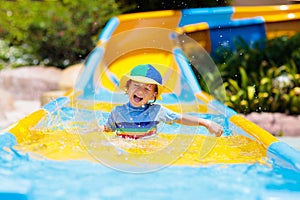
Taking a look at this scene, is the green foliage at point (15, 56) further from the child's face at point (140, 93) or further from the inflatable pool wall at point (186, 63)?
the child's face at point (140, 93)

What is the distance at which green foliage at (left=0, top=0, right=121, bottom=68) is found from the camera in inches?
354

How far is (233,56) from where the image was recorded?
664 cm

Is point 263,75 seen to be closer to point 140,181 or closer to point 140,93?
point 140,93

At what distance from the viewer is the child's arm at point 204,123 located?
3236 millimetres

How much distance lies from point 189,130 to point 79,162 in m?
0.82

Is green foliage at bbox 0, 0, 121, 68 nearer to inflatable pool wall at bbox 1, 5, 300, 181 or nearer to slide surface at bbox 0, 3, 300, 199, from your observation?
inflatable pool wall at bbox 1, 5, 300, 181

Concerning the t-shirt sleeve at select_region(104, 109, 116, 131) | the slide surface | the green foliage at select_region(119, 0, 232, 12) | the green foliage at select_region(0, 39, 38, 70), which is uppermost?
the t-shirt sleeve at select_region(104, 109, 116, 131)

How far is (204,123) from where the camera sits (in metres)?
3.25

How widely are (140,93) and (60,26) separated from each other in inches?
242

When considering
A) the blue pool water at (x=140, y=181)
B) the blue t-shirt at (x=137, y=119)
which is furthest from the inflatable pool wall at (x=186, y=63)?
the blue t-shirt at (x=137, y=119)

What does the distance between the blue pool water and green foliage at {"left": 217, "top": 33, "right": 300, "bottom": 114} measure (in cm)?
283

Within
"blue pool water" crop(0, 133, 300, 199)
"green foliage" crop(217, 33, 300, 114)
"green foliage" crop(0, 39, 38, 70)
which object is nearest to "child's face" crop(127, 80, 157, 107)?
"blue pool water" crop(0, 133, 300, 199)

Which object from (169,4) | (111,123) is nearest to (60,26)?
(169,4)

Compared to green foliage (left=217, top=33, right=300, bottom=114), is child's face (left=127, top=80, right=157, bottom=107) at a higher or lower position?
higher
